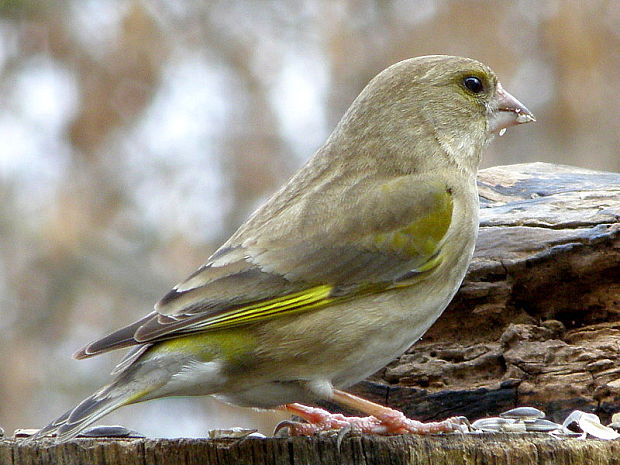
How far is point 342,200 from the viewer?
5262 mm

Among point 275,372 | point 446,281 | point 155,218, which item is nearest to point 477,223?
point 446,281

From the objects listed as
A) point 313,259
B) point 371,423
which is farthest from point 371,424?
point 313,259

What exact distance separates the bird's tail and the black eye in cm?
244

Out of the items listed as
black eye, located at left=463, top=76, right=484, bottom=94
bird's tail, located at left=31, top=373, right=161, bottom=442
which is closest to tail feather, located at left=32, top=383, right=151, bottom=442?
bird's tail, located at left=31, top=373, right=161, bottom=442

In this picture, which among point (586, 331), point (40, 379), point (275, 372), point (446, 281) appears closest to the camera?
point (275, 372)

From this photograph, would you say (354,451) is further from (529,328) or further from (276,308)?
(529,328)

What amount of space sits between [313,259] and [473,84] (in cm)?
152

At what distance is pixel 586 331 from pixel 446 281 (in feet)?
3.23

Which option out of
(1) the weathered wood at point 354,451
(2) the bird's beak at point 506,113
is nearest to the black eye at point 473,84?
(2) the bird's beak at point 506,113

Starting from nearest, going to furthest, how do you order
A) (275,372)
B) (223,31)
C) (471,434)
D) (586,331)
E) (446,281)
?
(471,434) → (275,372) → (446,281) → (586,331) → (223,31)

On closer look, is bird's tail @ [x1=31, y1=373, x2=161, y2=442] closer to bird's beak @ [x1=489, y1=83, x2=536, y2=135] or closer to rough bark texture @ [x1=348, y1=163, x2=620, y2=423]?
rough bark texture @ [x1=348, y1=163, x2=620, y2=423]

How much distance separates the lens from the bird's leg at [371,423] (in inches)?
184

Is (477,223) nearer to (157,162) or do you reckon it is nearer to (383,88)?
(383,88)

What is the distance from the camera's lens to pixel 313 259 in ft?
16.5
